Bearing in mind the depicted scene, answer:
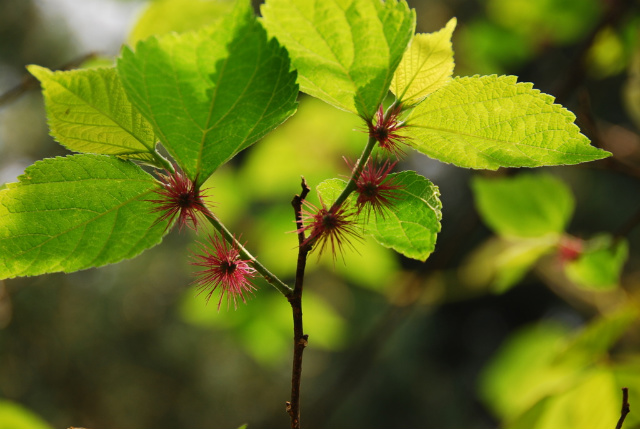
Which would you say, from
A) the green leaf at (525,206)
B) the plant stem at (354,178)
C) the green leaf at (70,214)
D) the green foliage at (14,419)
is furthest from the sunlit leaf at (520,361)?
the green leaf at (70,214)

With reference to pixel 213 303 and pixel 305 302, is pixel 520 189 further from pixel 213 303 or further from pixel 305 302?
pixel 213 303

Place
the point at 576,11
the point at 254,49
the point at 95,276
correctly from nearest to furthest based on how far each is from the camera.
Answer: the point at 254,49 → the point at 576,11 → the point at 95,276

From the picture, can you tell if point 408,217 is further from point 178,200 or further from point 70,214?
point 70,214

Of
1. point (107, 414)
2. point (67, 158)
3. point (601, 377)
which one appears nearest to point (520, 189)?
point (601, 377)

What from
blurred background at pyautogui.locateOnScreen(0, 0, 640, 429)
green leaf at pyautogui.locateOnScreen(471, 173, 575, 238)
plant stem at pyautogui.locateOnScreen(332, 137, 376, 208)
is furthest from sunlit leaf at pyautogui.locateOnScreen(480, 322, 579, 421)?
plant stem at pyautogui.locateOnScreen(332, 137, 376, 208)

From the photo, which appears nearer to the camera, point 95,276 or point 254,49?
point 254,49

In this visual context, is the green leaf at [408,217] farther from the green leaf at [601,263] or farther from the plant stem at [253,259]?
the green leaf at [601,263]

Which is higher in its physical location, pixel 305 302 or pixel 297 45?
pixel 305 302

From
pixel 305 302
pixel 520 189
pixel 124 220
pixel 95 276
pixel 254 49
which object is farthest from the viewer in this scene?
pixel 95 276
